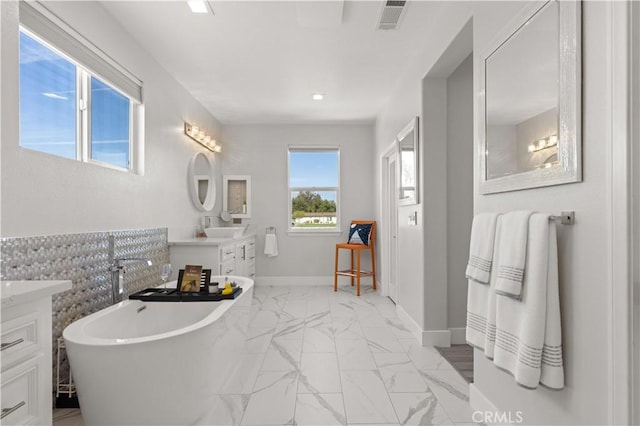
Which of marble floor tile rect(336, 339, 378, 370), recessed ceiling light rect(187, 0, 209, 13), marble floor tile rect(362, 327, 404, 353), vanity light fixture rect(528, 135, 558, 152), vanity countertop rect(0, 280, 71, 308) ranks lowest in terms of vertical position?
marble floor tile rect(362, 327, 404, 353)

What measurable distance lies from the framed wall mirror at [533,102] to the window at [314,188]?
379 cm

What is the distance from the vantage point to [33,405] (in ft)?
3.74

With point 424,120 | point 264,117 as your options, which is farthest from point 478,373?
point 264,117

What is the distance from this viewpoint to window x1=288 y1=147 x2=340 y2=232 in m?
5.59

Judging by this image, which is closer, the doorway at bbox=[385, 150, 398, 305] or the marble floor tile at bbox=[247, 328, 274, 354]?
the marble floor tile at bbox=[247, 328, 274, 354]

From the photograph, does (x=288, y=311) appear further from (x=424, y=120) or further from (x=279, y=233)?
(x=424, y=120)

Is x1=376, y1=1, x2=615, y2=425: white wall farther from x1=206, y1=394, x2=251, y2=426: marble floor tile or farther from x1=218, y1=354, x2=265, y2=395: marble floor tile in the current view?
x1=218, y1=354, x2=265, y2=395: marble floor tile

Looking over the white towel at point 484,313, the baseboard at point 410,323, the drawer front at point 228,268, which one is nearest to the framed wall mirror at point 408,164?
the baseboard at point 410,323

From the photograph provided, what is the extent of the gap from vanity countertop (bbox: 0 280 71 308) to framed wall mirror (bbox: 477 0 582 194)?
6.38 feet

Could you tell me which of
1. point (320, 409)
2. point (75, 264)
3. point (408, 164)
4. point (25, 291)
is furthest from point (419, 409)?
point (75, 264)

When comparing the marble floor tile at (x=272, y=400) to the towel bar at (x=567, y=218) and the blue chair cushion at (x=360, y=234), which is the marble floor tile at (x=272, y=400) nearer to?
the towel bar at (x=567, y=218)

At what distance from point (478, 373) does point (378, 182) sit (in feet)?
11.2

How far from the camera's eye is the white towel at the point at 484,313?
4.99 ft

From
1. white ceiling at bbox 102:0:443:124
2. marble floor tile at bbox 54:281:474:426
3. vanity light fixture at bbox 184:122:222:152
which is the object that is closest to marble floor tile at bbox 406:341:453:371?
marble floor tile at bbox 54:281:474:426
